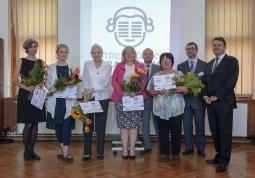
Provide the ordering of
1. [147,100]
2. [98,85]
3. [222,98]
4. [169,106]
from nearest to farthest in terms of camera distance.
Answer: [222,98]
[169,106]
[98,85]
[147,100]

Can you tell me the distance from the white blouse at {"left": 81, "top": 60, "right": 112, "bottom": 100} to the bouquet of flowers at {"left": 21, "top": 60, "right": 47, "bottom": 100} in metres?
0.50

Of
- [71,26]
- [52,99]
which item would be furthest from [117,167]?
[71,26]

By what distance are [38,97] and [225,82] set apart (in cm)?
209

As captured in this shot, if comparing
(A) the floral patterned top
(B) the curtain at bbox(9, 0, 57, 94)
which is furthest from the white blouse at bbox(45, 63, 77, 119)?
(B) the curtain at bbox(9, 0, 57, 94)

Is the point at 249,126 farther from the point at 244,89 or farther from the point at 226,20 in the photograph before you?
the point at 226,20

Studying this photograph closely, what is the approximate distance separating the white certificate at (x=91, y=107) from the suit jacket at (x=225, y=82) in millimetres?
1269

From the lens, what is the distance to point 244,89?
5.61 meters

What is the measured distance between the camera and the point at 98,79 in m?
4.02

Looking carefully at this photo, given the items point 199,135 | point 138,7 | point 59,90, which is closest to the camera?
point 59,90

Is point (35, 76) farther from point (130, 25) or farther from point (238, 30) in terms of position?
point (238, 30)

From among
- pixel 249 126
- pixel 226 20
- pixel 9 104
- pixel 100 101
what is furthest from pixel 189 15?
pixel 9 104

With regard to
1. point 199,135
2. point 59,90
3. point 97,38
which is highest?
point 97,38

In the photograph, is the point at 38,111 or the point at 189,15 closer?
the point at 38,111

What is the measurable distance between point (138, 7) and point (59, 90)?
83.7 inches
